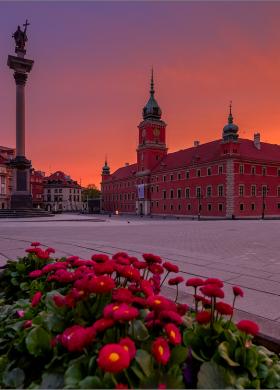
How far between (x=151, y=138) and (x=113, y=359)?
74169mm

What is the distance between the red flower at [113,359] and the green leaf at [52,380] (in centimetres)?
69

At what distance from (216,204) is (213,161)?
779 cm

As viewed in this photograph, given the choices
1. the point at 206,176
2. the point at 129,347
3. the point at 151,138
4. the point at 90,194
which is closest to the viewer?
the point at 129,347

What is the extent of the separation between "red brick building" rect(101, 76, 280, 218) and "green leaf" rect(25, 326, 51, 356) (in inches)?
1999

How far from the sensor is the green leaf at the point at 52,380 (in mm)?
1961

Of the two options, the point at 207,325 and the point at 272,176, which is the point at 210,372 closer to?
the point at 207,325

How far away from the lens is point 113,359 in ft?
4.91

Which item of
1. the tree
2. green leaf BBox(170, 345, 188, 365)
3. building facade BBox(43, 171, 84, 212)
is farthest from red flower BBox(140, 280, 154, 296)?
the tree

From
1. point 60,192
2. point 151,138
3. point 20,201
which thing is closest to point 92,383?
point 20,201

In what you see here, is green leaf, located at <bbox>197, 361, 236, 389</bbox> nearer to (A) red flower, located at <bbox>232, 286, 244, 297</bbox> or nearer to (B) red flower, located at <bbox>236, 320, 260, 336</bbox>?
(B) red flower, located at <bbox>236, 320, 260, 336</bbox>

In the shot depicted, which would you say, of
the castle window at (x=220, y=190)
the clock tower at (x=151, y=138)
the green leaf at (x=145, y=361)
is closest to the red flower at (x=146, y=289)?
the green leaf at (x=145, y=361)

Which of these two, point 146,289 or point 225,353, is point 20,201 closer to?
point 146,289

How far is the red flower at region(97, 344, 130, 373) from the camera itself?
4.82ft

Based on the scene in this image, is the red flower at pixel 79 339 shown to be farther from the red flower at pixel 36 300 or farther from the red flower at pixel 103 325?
the red flower at pixel 36 300
